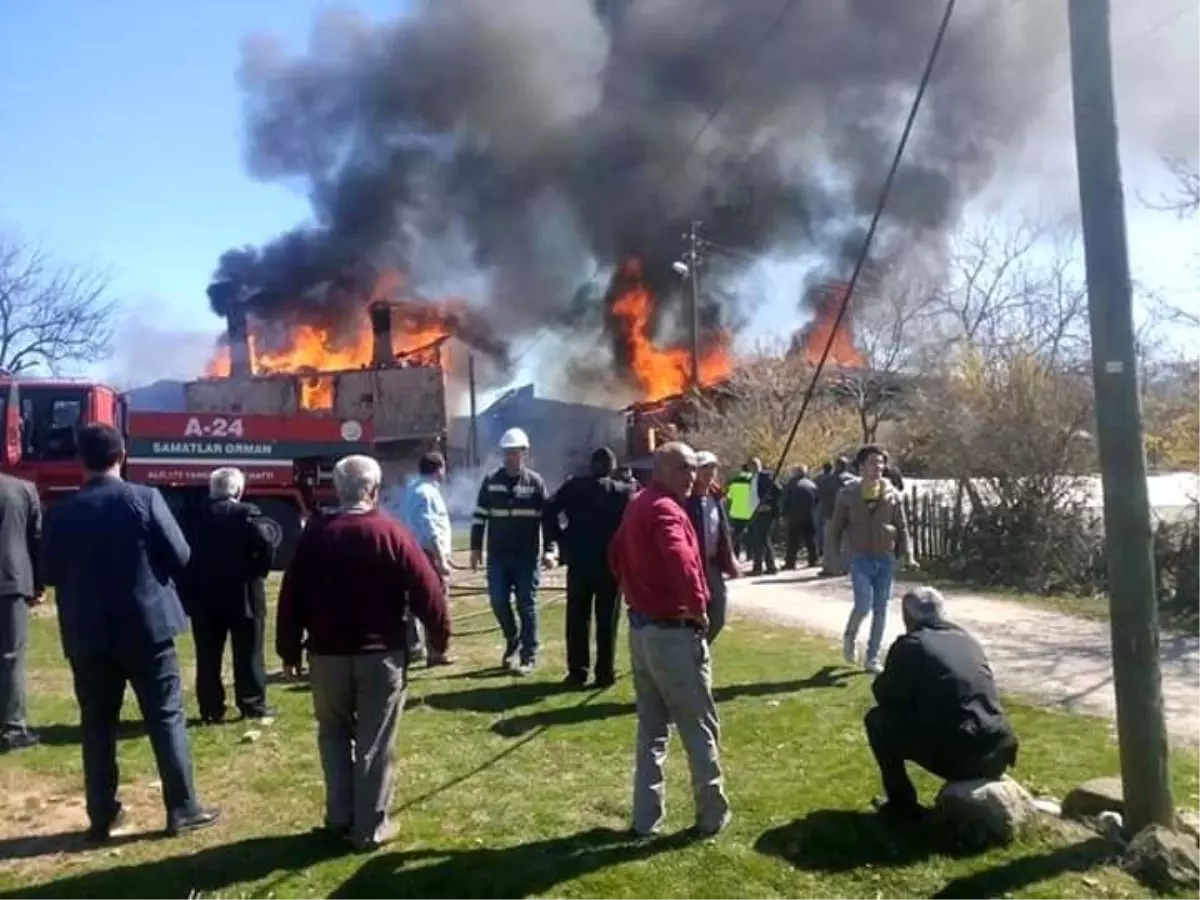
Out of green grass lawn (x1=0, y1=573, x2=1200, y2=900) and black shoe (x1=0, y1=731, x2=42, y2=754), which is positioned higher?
black shoe (x1=0, y1=731, x2=42, y2=754)

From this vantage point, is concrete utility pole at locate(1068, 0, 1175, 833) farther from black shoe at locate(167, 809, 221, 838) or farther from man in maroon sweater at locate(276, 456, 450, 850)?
black shoe at locate(167, 809, 221, 838)

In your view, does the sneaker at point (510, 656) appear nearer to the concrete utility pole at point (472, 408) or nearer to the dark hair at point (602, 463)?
the dark hair at point (602, 463)

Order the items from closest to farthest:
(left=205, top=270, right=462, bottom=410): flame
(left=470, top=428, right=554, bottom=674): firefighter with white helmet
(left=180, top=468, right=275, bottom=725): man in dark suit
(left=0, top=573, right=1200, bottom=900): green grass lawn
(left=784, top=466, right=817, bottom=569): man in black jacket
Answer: (left=0, top=573, right=1200, bottom=900): green grass lawn < (left=180, top=468, right=275, bottom=725): man in dark suit < (left=470, top=428, right=554, bottom=674): firefighter with white helmet < (left=784, top=466, right=817, bottom=569): man in black jacket < (left=205, top=270, right=462, bottom=410): flame

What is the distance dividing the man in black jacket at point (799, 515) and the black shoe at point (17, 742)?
1197 cm

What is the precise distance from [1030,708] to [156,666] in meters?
5.11

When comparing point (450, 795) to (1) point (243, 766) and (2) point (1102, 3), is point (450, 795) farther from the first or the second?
(2) point (1102, 3)

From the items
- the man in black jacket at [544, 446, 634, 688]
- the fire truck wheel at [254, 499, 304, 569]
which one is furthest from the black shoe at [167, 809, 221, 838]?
the fire truck wheel at [254, 499, 304, 569]

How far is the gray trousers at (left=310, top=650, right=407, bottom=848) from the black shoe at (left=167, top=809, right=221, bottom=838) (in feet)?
2.33

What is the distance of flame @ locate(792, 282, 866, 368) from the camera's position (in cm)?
2736

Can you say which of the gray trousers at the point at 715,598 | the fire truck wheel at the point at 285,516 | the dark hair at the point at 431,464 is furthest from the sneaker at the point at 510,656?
the fire truck wheel at the point at 285,516

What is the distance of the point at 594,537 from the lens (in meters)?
8.00

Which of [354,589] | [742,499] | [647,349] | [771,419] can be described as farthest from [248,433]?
[647,349]

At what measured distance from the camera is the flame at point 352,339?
105ft

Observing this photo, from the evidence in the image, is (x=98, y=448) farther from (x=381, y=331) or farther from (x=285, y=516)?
(x=381, y=331)
